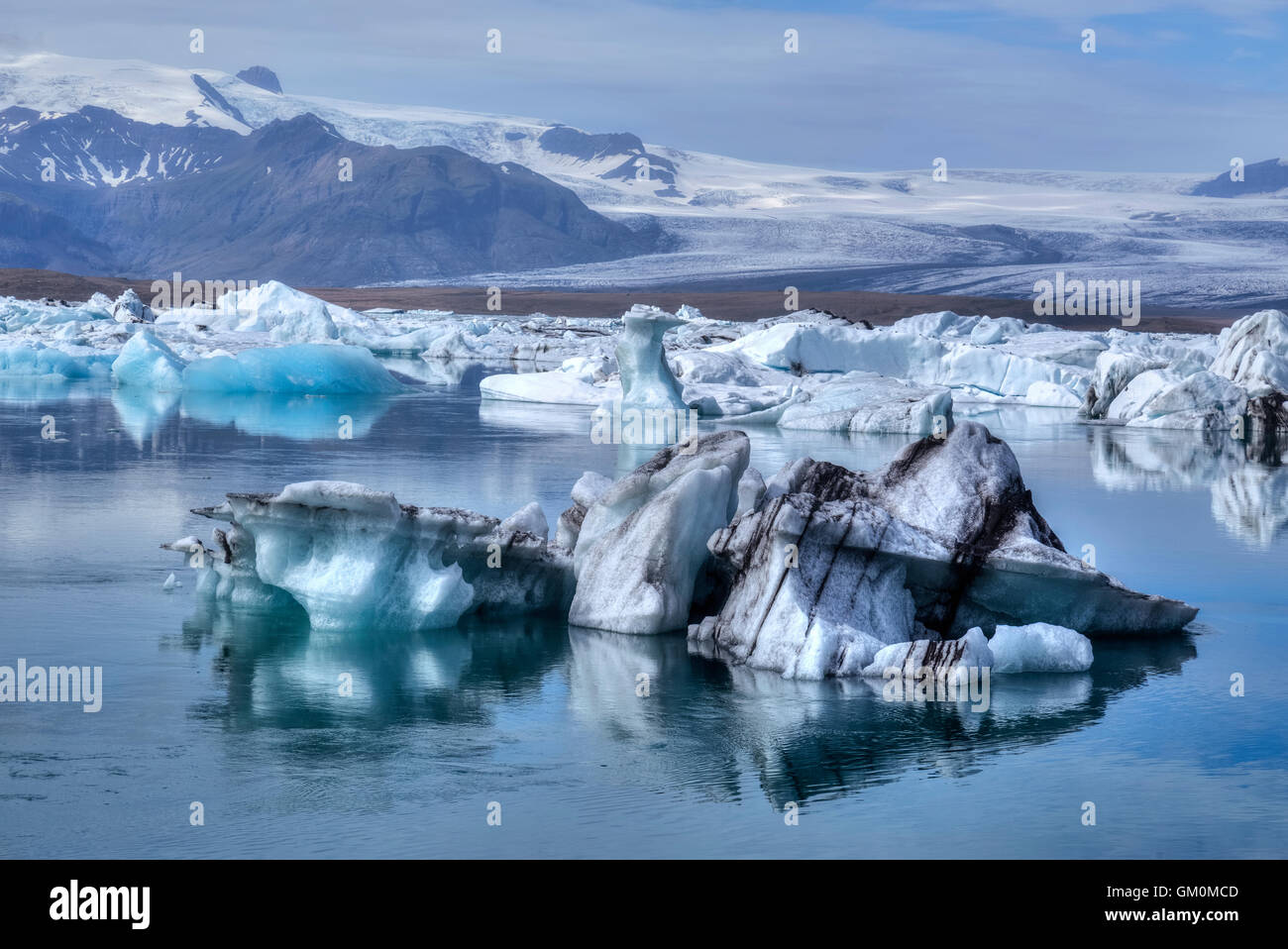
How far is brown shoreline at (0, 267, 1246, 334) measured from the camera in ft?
180

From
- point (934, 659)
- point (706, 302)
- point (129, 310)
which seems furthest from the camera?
point (706, 302)

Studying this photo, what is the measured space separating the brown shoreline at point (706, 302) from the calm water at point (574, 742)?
40647mm

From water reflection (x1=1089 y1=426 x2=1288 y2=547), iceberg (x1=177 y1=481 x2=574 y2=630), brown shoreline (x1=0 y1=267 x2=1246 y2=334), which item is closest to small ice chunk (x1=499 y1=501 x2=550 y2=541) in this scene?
iceberg (x1=177 y1=481 x2=574 y2=630)

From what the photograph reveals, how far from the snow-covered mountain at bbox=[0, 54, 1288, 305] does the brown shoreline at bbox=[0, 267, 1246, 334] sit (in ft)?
47.3

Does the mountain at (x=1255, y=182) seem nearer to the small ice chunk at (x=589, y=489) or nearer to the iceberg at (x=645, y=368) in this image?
the iceberg at (x=645, y=368)

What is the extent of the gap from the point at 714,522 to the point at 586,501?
2.99 feet

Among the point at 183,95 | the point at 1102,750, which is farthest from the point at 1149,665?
the point at 183,95

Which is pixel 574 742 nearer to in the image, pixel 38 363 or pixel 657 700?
pixel 657 700

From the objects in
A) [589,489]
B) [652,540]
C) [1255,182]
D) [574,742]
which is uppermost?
[1255,182]

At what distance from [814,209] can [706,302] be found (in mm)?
45980

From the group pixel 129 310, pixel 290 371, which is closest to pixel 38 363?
pixel 290 371

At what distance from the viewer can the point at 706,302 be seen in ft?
226
